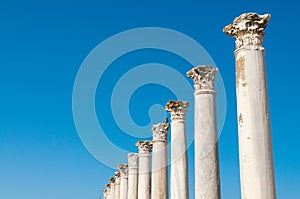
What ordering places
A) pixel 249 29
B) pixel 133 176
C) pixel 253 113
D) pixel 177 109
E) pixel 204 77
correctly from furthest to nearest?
1. pixel 133 176
2. pixel 177 109
3. pixel 204 77
4. pixel 249 29
5. pixel 253 113

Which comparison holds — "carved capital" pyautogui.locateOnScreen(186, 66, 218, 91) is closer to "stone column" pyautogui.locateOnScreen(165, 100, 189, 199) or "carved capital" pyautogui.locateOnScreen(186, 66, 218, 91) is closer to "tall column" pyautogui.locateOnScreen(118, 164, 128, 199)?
"stone column" pyautogui.locateOnScreen(165, 100, 189, 199)

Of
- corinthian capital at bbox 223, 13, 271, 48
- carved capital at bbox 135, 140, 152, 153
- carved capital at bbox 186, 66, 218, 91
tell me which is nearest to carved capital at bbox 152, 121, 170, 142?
carved capital at bbox 135, 140, 152, 153

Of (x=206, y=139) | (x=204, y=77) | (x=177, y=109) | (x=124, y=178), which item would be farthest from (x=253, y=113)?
(x=124, y=178)

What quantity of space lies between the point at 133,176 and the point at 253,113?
3010 cm

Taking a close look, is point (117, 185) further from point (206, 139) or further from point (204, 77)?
point (206, 139)

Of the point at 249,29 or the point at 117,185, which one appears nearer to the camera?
the point at 249,29

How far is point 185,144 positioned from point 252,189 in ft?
49.5

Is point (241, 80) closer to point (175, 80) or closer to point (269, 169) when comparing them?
point (269, 169)

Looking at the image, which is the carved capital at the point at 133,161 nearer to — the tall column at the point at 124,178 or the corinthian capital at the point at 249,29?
the tall column at the point at 124,178

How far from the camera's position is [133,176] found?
152ft

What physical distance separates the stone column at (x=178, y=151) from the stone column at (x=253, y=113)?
13.8 meters

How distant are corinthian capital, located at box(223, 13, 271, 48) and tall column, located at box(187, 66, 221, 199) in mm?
6841

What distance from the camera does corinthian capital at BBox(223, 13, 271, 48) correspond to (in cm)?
1936

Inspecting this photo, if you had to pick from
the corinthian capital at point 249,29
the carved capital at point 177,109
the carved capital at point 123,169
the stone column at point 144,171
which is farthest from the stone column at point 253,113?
the carved capital at point 123,169
